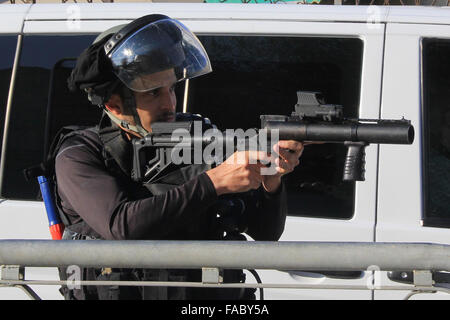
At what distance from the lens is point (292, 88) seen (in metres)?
2.54

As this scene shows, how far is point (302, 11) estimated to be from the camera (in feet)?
8.48

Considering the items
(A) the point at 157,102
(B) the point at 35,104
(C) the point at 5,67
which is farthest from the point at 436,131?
(C) the point at 5,67

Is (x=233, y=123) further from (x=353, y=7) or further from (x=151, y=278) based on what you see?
(x=151, y=278)

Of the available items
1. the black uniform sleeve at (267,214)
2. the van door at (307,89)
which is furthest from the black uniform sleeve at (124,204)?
the van door at (307,89)

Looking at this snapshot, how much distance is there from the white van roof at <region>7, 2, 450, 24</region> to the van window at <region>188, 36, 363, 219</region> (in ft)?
0.31

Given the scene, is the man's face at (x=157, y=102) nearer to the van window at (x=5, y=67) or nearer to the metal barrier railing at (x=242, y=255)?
the metal barrier railing at (x=242, y=255)

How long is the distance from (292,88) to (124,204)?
1073 millimetres

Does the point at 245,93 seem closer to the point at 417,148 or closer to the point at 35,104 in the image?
the point at 417,148

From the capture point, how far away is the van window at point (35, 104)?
8.74ft

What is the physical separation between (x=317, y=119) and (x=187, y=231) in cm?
49

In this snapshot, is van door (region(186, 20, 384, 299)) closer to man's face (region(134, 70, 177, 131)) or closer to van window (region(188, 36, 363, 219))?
van window (region(188, 36, 363, 219))

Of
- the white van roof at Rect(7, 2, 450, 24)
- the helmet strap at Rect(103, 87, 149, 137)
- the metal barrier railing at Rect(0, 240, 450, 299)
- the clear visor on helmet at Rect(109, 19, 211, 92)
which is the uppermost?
the white van roof at Rect(7, 2, 450, 24)

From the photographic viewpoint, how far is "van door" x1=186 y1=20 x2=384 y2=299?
2.46 meters

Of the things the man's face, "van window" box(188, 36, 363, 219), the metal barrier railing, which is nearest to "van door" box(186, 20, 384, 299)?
"van window" box(188, 36, 363, 219)
